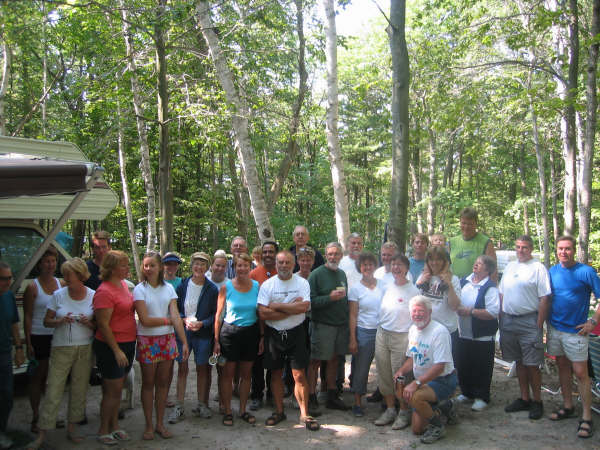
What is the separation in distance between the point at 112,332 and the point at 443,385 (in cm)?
298

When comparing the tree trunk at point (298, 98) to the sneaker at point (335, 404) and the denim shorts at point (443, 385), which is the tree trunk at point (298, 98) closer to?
the sneaker at point (335, 404)

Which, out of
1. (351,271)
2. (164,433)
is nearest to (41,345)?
(164,433)

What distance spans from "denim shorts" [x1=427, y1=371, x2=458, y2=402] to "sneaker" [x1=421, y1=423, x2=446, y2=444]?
0.25m

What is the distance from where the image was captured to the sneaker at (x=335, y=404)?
473 centimetres

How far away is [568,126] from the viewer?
7.45 m

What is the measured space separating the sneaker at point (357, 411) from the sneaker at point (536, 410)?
1.67m

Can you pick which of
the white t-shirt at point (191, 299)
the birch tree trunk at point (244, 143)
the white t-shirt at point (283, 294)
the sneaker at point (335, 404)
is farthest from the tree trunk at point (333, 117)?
the white t-shirt at point (191, 299)

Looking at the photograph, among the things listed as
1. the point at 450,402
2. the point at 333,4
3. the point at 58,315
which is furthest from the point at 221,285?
the point at 333,4

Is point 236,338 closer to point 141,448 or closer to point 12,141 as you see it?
point 141,448

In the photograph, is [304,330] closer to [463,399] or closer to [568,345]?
[463,399]

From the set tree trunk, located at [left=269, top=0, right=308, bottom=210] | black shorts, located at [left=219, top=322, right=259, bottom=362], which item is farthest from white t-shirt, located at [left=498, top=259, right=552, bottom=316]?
tree trunk, located at [left=269, top=0, right=308, bottom=210]

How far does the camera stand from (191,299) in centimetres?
461

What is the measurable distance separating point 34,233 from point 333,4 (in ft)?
20.2

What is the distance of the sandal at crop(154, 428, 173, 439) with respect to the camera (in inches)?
157
